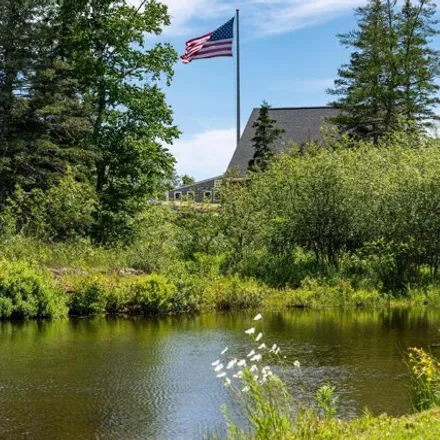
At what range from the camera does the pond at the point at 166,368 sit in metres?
9.52

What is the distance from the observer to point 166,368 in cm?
1277

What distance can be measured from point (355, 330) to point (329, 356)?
11.3ft

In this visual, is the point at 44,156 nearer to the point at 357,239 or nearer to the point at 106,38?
the point at 106,38

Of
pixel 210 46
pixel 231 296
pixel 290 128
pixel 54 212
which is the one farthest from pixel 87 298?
pixel 290 128

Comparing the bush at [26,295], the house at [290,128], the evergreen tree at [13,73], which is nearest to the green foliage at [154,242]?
the bush at [26,295]

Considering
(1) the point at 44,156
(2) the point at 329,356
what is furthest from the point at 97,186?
(2) the point at 329,356

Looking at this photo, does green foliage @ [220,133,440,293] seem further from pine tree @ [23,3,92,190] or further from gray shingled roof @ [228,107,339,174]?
gray shingled roof @ [228,107,339,174]

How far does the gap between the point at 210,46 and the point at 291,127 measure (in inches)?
607

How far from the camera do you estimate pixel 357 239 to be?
25188 mm

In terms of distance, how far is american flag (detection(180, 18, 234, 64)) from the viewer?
32000 millimetres

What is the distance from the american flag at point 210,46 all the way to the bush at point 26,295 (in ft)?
51.8

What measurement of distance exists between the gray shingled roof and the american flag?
12.3 m

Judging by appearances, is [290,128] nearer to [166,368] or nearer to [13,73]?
[13,73]

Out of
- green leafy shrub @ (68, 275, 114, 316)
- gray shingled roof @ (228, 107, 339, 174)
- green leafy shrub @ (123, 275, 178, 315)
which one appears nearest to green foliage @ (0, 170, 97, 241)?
green leafy shrub @ (68, 275, 114, 316)
